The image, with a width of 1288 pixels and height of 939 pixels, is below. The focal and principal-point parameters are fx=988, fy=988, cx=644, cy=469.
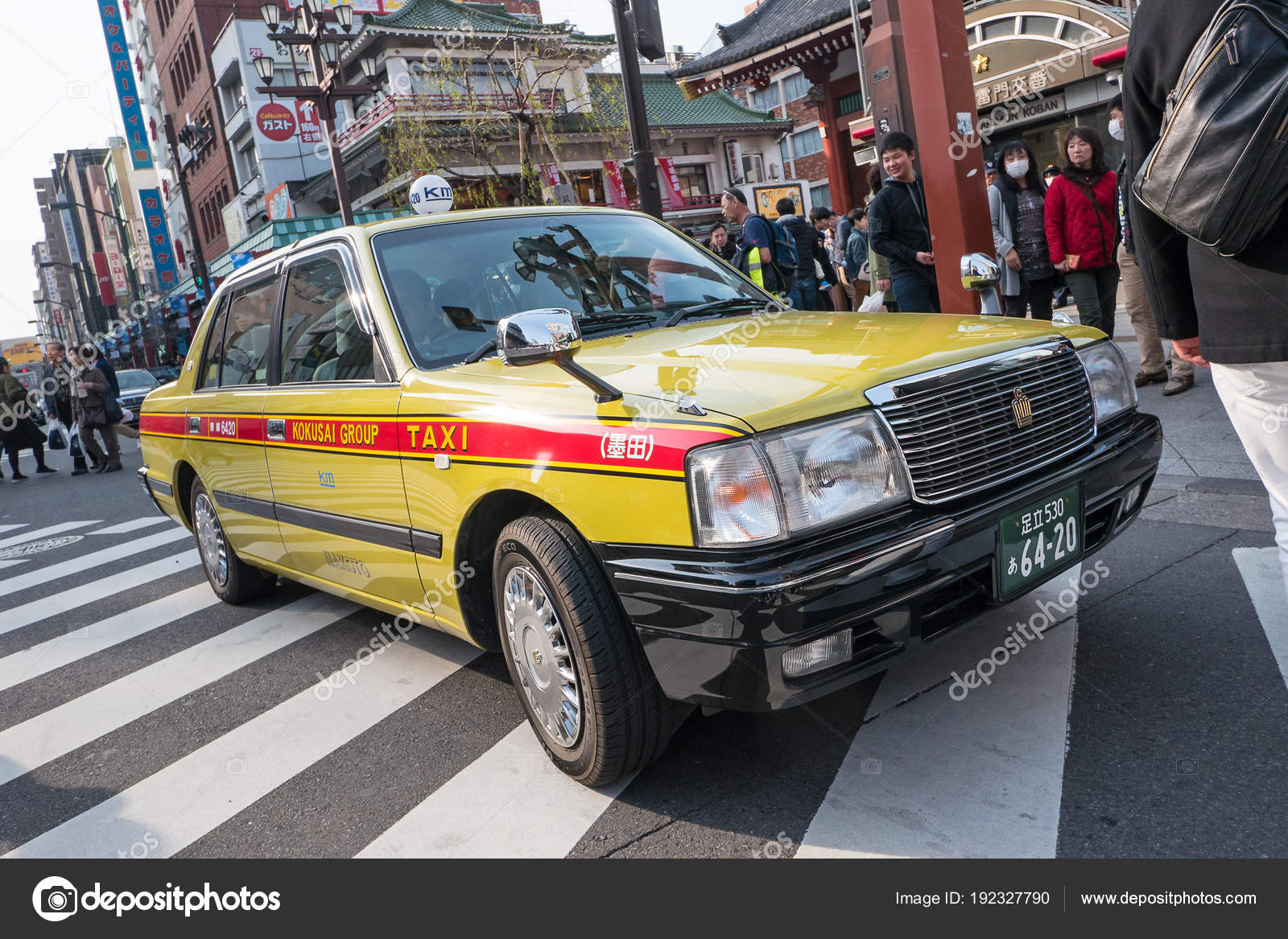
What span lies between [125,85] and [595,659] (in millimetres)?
60377

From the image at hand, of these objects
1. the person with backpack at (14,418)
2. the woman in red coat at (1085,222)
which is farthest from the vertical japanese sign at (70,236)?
the woman in red coat at (1085,222)

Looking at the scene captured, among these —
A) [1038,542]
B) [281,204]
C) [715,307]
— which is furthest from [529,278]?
[281,204]

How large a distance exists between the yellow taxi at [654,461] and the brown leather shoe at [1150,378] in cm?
377

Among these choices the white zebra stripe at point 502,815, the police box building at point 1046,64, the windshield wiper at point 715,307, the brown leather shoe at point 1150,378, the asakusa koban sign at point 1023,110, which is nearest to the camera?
the white zebra stripe at point 502,815

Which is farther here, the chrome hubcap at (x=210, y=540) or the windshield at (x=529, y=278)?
the chrome hubcap at (x=210, y=540)

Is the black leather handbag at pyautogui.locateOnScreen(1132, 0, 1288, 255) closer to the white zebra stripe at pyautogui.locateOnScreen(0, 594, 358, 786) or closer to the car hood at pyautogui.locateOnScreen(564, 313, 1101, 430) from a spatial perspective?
the car hood at pyautogui.locateOnScreen(564, 313, 1101, 430)

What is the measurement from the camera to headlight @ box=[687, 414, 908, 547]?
7.20ft

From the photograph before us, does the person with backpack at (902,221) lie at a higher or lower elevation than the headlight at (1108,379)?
higher

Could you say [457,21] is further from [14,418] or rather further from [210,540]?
[210,540]

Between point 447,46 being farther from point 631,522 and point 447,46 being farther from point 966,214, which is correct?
point 631,522

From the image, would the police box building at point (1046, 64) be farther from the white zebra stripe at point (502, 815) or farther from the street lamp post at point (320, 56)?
the white zebra stripe at point (502, 815)

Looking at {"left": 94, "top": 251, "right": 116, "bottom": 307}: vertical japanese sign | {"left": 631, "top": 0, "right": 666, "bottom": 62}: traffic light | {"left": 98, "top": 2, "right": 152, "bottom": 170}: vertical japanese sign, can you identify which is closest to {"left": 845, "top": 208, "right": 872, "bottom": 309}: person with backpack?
{"left": 631, "top": 0, "right": 666, "bottom": 62}: traffic light

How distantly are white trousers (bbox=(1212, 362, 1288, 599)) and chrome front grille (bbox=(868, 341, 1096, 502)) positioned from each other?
0.42 metres

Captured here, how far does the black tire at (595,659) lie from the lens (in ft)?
8.02
